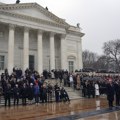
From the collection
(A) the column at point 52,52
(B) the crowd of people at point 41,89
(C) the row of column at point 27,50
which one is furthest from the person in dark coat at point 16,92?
(A) the column at point 52,52

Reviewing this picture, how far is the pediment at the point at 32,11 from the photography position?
37625 mm

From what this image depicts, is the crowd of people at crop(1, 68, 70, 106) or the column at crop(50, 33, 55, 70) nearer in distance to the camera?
the crowd of people at crop(1, 68, 70, 106)

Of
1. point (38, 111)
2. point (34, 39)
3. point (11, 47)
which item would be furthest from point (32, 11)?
point (38, 111)

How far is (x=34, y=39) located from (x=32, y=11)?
4.04 m

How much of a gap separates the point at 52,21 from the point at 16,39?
6.38 m

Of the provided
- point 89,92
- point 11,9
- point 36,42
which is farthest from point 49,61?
point 89,92

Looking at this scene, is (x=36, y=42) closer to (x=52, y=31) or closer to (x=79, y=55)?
(x=52, y=31)

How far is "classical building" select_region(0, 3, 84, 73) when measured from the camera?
37812mm

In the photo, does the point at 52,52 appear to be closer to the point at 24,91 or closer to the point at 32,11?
the point at 32,11

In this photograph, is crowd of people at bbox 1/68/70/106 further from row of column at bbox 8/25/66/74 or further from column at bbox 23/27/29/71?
column at bbox 23/27/29/71

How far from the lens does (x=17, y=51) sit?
40.2 metres

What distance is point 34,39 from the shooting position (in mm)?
42562

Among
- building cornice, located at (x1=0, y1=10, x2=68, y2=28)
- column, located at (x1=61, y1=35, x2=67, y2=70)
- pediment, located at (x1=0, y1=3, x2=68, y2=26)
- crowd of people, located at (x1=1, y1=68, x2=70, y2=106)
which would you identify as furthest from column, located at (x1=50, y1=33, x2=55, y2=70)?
crowd of people, located at (x1=1, y1=68, x2=70, y2=106)

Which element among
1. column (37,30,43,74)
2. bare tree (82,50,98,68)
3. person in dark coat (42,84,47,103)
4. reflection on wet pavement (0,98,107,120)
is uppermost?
bare tree (82,50,98,68)
